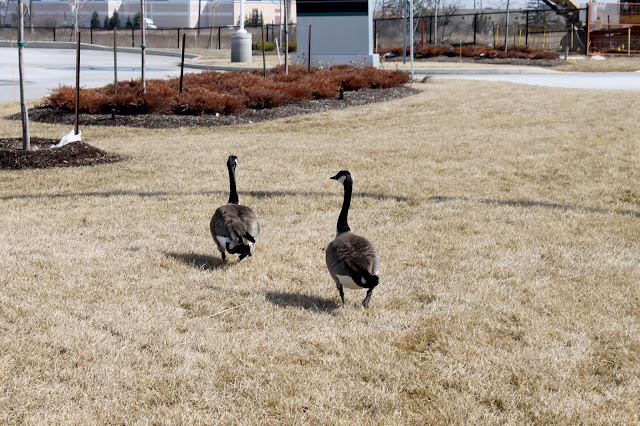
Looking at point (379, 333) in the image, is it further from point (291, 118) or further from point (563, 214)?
point (291, 118)

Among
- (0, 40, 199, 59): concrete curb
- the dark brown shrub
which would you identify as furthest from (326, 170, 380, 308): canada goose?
(0, 40, 199, 59): concrete curb

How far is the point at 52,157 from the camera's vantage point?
10328 mm

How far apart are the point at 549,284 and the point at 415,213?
249 cm

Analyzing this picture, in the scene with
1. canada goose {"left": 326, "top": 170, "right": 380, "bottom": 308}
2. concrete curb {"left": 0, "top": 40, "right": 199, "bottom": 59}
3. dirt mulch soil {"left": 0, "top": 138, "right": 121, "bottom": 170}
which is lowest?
canada goose {"left": 326, "top": 170, "right": 380, "bottom": 308}

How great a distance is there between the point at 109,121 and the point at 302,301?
10433 millimetres

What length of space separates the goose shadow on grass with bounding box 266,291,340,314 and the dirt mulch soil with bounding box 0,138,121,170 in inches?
235

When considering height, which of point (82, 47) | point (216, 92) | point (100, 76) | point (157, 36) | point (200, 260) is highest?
point (157, 36)

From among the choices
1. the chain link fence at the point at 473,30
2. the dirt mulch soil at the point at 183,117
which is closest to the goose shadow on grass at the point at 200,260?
the dirt mulch soil at the point at 183,117

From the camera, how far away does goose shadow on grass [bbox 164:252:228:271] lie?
19.8 feet

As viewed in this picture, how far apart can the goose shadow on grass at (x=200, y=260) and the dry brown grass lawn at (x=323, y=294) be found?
0.09ft

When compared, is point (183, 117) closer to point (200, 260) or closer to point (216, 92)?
point (216, 92)

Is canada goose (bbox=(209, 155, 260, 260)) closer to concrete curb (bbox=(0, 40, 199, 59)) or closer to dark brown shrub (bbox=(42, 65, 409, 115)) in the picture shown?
dark brown shrub (bbox=(42, 65, 409, 115))

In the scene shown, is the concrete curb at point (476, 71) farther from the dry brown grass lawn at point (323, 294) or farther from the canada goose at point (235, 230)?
the canada goose at point (235, 230)

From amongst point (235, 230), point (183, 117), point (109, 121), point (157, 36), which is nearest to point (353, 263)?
point (235, 230)
